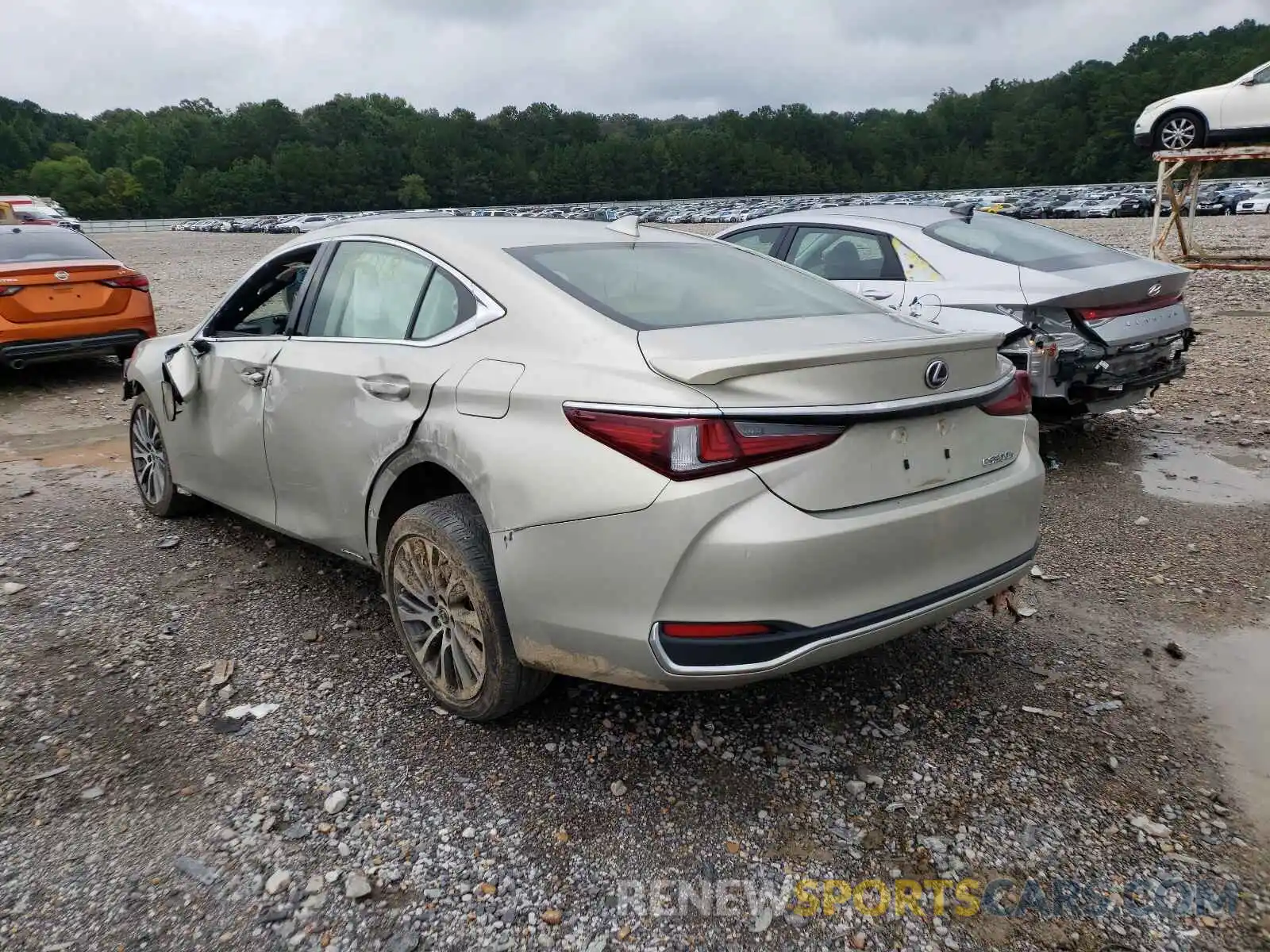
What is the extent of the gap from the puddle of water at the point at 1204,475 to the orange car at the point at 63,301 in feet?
27.8

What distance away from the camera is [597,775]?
2.91 m

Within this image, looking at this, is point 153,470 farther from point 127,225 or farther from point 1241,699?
point 127,225

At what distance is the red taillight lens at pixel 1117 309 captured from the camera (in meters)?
5.44

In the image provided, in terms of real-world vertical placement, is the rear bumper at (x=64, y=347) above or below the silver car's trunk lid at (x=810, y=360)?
below

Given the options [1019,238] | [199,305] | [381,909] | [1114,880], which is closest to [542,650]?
[381,909]

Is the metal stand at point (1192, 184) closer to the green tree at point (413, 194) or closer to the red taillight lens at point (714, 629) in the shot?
the red taillight lens at point (714, 629)

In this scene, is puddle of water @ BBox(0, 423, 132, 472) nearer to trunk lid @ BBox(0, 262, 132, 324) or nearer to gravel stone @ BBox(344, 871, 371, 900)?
trunk lid @ BBox(0, 262, 132, 324)

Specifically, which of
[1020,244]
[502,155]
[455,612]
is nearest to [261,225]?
[502,155]

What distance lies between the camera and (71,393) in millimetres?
9211

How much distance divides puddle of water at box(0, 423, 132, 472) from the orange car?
1.24 metres

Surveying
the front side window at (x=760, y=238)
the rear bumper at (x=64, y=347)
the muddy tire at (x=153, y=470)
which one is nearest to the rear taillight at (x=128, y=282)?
the rear bumper at (x=64, y=347)

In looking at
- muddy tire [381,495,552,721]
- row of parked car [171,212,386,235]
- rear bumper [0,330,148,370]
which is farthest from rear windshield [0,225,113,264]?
row of parked car [171,212,386,235]

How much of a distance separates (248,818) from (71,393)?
26.1ft

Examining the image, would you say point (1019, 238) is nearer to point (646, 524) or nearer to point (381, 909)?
point (646, 524)
